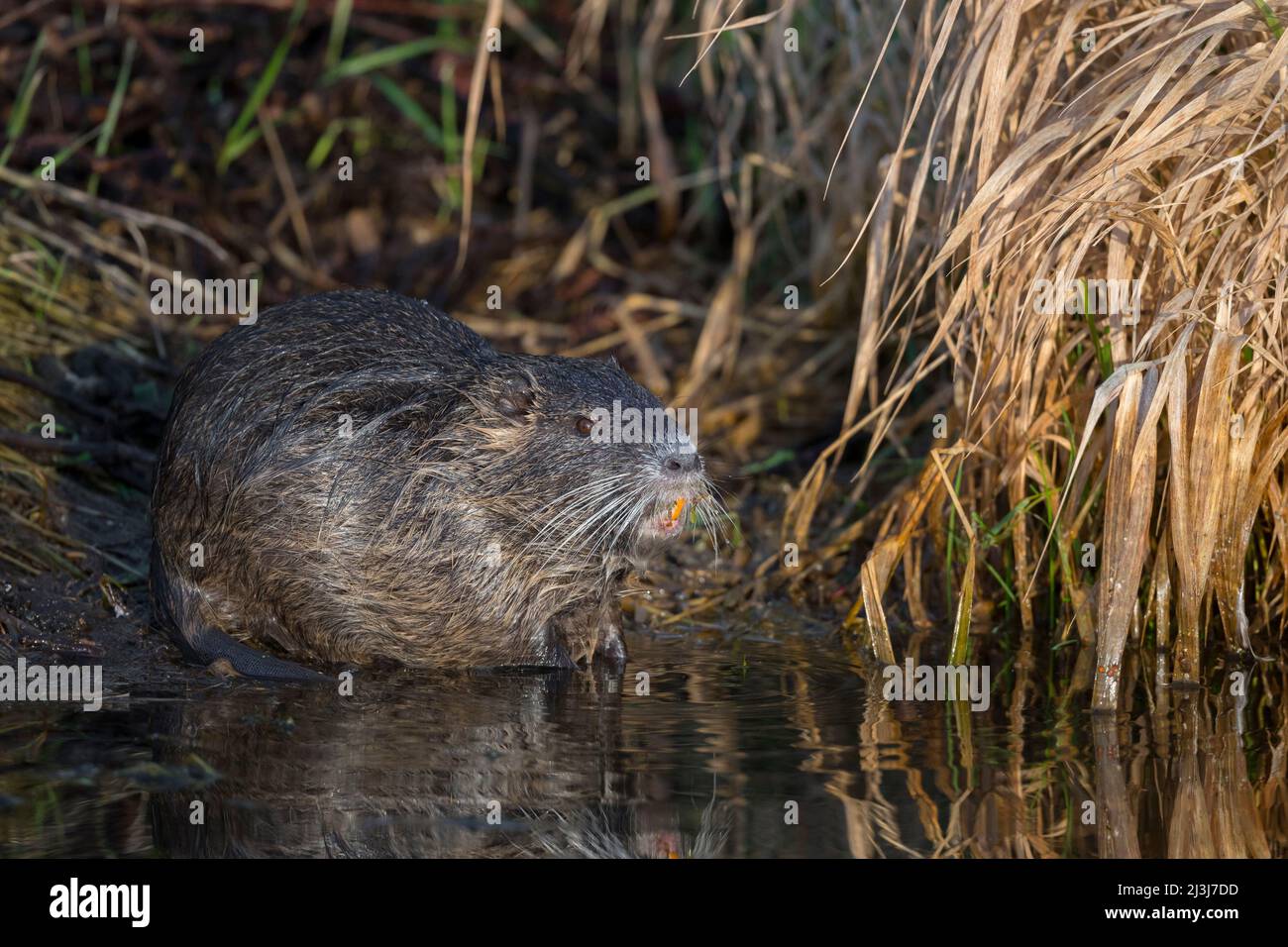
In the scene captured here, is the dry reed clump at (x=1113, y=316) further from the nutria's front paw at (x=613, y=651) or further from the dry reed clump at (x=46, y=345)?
the dry reed clump at (x=46, y=345)

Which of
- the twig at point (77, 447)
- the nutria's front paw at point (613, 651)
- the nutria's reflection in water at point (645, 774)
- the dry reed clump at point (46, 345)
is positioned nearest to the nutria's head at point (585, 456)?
the nutria's front paw at point (613, 651)

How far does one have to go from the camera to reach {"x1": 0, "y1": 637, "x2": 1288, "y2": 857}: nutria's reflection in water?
3492 millimetres

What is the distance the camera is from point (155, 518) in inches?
203

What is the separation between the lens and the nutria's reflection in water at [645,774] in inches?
137

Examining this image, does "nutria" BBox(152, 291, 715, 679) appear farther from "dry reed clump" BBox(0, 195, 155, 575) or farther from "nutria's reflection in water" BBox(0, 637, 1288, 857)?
"dry reed clump" BBox(0, 195, 155, 575)

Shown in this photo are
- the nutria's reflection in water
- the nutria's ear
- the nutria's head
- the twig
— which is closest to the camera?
the nutria's reflection in water

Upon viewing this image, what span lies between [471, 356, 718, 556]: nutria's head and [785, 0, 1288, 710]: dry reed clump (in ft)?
1.90

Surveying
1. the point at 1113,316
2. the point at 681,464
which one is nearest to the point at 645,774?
the point at 681,464

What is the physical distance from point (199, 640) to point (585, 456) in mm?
1232

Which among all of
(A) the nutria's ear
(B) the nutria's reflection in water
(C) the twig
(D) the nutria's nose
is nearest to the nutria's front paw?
(B) the nutria's reflection in water

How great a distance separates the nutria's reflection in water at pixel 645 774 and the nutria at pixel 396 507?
27cm

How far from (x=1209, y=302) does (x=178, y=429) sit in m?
2.96

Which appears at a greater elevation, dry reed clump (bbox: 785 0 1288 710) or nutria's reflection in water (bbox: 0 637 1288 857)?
dry reed clump (bbox: 785 0 1288 710)

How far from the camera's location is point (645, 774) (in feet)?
12.9
